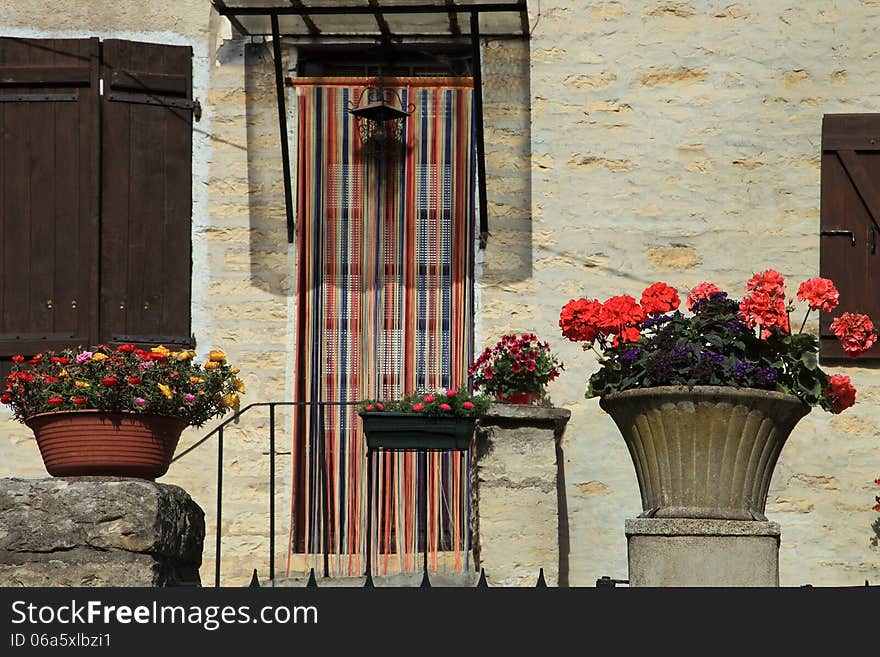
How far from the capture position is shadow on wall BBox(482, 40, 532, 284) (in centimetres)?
987

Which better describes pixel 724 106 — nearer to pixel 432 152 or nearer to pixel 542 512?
pixel 432 152

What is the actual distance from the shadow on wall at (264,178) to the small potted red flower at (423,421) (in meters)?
1.59

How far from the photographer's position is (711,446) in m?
6.99

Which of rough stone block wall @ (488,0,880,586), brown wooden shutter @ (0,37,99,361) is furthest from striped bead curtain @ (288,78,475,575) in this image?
brown wooden shutter @ (0,37,99,361)

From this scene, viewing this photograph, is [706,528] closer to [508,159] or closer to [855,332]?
[855,332]

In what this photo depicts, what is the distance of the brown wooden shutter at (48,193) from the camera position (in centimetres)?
975

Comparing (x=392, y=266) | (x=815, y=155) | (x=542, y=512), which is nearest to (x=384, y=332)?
(x=392, y=266)

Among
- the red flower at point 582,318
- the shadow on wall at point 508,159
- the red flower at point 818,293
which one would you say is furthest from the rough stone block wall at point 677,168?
the red flower at point 818,293

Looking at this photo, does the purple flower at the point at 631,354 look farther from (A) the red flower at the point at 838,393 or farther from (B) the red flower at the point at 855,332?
(B) the red flower at the point at 855,332

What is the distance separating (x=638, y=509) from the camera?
9555 millimetres

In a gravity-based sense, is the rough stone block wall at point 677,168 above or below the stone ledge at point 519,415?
above

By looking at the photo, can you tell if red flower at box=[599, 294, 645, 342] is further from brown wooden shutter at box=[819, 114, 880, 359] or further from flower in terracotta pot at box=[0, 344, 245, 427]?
brown wooden shutter at box=[819, 114, 880, 359]

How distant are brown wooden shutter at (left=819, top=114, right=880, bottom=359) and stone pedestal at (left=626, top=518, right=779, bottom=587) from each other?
3.06 meters

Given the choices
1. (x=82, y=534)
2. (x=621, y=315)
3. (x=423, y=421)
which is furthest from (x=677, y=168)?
(x=82, y=534)
